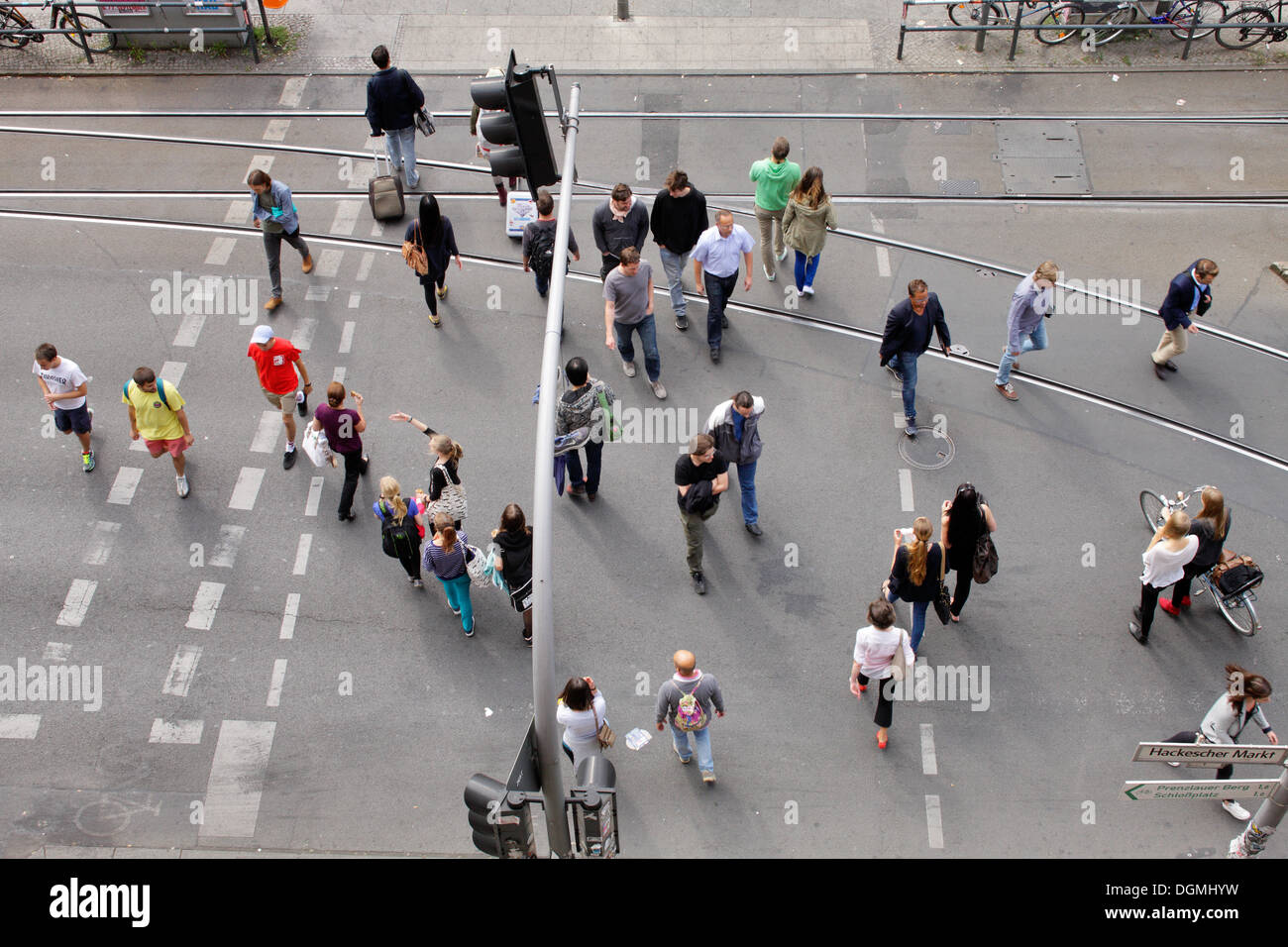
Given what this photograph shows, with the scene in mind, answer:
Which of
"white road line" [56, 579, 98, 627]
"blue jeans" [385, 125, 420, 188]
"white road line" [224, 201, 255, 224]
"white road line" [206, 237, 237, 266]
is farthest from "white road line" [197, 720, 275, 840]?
"blue jeans" [385, 125, 420, 188]

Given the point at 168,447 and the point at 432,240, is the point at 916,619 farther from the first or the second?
the point at 168,447

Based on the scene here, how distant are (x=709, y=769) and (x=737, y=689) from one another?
829 mm

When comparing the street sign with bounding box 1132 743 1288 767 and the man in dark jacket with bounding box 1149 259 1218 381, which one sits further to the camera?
the man in dark jacket with bounding box 1149 259 1218 381

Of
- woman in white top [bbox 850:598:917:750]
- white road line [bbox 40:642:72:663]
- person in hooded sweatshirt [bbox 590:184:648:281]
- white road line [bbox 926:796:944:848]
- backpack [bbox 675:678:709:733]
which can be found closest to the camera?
woman in white top [bbox 850:598:917:750]

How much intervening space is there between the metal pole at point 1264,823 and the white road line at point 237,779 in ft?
21.6

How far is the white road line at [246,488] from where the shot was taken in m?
10.8

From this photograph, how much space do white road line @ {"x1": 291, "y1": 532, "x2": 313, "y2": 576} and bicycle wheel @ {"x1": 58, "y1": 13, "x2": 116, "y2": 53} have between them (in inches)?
355

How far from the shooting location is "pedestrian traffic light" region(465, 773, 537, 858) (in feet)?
17.2

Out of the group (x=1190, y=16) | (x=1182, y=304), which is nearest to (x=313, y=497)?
(x=1182, y=304)

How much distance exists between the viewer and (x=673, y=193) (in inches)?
449

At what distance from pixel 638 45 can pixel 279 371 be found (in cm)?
793

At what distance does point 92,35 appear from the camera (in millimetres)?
16406

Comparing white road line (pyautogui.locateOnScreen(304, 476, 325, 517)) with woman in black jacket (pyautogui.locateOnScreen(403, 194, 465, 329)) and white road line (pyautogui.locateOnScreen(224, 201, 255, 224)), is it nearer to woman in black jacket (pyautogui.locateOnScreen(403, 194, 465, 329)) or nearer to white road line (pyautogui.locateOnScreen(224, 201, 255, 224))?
woman in black jacket (pyautogui.locateOnScreen(403, 194, 465, 329))

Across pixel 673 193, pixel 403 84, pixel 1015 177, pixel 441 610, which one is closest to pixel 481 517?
pixel 441 610
